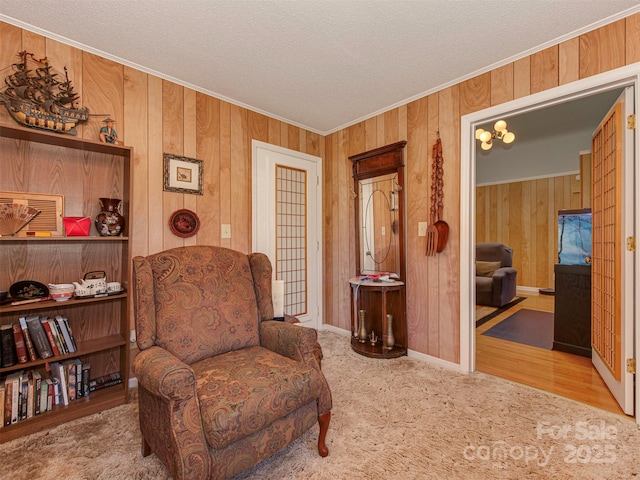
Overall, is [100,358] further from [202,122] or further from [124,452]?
[202,122]

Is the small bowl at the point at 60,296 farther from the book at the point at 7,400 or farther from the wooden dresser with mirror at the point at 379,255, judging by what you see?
the wooden dresser with mirror at the point at 379,255

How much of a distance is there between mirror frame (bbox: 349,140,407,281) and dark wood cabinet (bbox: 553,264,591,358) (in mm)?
1582

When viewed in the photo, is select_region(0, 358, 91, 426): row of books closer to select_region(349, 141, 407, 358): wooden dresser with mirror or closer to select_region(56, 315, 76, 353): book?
select_region(56, 315, 76, 353): book

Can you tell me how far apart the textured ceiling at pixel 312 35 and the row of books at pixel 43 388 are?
2210 mm

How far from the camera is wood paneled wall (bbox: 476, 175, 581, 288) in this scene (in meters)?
5.78

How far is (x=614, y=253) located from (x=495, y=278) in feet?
9.14

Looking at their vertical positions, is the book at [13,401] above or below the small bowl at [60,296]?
below

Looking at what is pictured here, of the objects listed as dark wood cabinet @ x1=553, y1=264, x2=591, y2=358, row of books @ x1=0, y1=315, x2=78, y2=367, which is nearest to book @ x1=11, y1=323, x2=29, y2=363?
row of books @ x1=0, y1=315, x2=78, y2=367

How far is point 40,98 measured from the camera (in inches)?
78.4

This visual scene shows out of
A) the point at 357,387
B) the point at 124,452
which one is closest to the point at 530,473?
the point at 357,387

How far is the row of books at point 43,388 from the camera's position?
1771 mm

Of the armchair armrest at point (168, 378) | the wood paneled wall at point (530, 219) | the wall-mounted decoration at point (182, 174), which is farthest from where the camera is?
the wood paneled wall at point (530, 219)

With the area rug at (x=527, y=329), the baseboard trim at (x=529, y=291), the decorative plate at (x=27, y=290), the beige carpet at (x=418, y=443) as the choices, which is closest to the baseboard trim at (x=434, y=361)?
the beige carpet at (x=418, y=443)

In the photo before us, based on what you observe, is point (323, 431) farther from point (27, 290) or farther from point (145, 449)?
point (27, 290)
